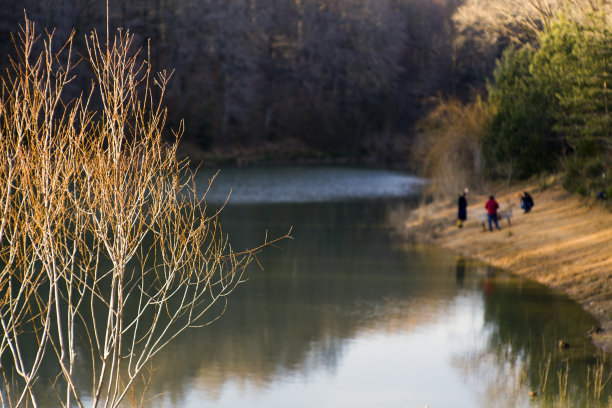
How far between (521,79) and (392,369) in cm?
2064

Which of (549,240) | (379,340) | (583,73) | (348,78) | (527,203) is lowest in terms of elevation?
(379,340)

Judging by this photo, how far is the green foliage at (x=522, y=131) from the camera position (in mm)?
29203

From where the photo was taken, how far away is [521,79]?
3138 centimetres

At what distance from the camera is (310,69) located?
233 ft

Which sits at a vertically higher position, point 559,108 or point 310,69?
point 310,69

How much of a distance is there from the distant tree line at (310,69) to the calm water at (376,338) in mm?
37891

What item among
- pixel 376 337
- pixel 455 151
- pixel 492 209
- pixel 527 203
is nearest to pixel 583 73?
pixel 492 209

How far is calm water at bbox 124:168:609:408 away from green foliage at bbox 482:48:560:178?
683 centimetres

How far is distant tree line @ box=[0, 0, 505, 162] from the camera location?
202ft

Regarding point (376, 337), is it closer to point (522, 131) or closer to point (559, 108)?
point (559, 108)

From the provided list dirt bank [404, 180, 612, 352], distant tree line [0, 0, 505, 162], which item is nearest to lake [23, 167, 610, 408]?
dirt bank [404, 180, 612, 352]

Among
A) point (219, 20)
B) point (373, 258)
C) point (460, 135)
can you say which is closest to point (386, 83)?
point (219, 20)

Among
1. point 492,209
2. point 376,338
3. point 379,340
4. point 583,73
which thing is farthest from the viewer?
point 492,209

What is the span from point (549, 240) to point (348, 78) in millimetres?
52296
